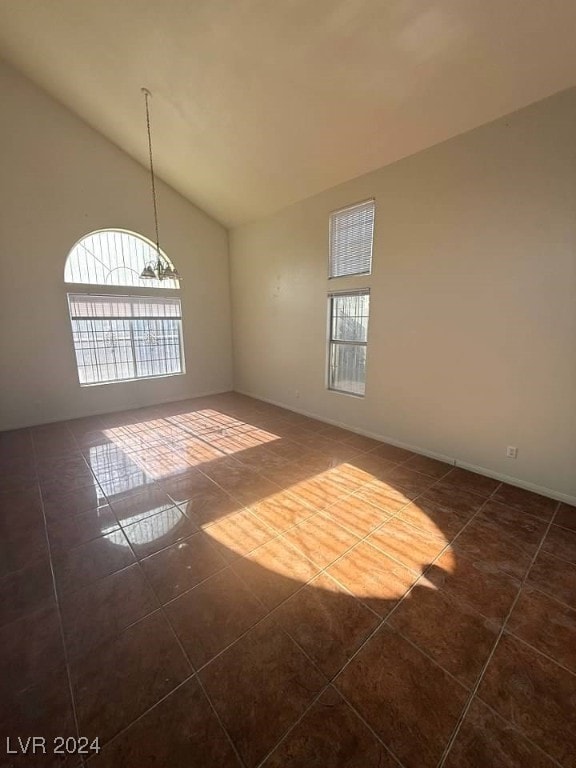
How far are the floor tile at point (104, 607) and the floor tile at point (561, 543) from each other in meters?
2.60

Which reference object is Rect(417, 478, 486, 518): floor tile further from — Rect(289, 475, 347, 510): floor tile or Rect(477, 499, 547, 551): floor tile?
Rect(289, 475, 347, 510): floor tile

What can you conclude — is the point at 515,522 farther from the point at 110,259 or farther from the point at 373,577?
the point at 110,259

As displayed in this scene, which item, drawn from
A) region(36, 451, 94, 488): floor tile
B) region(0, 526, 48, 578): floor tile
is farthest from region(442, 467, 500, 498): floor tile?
region(36, 451, 94, 488): floor tile

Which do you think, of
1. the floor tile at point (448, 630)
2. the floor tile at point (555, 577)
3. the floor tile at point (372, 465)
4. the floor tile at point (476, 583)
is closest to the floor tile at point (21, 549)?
the floor tile at point (448, 630)

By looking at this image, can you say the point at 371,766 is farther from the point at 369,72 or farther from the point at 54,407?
the point at 54,407

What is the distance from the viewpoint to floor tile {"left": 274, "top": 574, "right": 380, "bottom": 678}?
1461mm

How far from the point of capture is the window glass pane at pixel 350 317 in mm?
4016

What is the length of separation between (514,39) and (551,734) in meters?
3.87

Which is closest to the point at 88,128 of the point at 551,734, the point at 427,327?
the point at 427,327

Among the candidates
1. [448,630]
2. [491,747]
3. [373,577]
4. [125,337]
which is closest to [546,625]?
[448,630]

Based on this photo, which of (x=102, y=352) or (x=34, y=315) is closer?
(x=34, y=315)

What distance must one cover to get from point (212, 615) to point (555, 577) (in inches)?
81.7

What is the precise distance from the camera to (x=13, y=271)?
407cm

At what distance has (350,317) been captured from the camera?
4.21m
